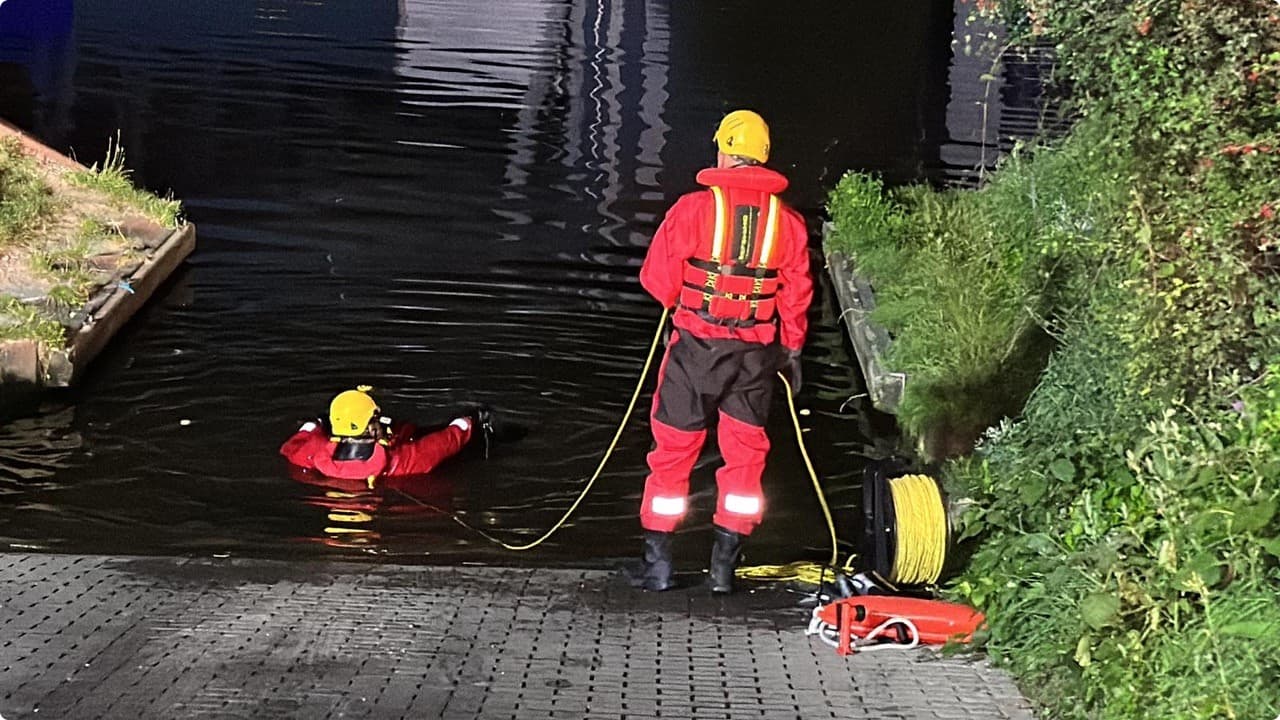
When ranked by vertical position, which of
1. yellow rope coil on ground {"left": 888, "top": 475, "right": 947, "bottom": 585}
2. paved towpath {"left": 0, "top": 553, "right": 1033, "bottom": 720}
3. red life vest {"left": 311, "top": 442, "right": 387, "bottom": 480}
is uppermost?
yellow rope coil on ground {"left": 888, "top": 475, "right": 947, "bottom": 585}

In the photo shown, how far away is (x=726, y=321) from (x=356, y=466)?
3.91 metres

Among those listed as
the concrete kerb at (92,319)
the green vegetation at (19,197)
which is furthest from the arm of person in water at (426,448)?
the green vegetation at (19,197)

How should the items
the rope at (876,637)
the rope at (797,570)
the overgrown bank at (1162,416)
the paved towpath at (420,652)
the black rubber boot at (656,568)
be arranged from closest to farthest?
the overgrown bank at (1162,416)
the paved towpath at (420,652)
the rope at (876,637)
the black rubber boot at (656,568)
the rope at (797,570)

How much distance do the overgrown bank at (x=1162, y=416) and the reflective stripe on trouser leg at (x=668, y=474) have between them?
130cm

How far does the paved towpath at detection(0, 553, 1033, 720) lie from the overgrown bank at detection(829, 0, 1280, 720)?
535 millimetres

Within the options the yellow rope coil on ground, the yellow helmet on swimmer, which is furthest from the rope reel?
the yellow helmet on swimmer

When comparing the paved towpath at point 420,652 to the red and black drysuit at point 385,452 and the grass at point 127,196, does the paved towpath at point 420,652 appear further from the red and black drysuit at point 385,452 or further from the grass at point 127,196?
the grass at point 127,196

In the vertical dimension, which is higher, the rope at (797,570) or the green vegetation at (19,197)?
the green vegetation at (19,197)

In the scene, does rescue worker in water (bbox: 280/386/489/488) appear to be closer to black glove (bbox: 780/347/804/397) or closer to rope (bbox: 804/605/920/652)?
black glove (bbox: 780/347/804/397)

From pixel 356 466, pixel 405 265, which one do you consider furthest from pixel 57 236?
pixel 356 466

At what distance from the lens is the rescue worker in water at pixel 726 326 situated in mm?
6375

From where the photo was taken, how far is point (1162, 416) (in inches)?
207

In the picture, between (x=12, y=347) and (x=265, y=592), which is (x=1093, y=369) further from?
(x=12, y=347)

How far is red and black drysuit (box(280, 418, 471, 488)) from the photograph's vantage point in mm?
9508
